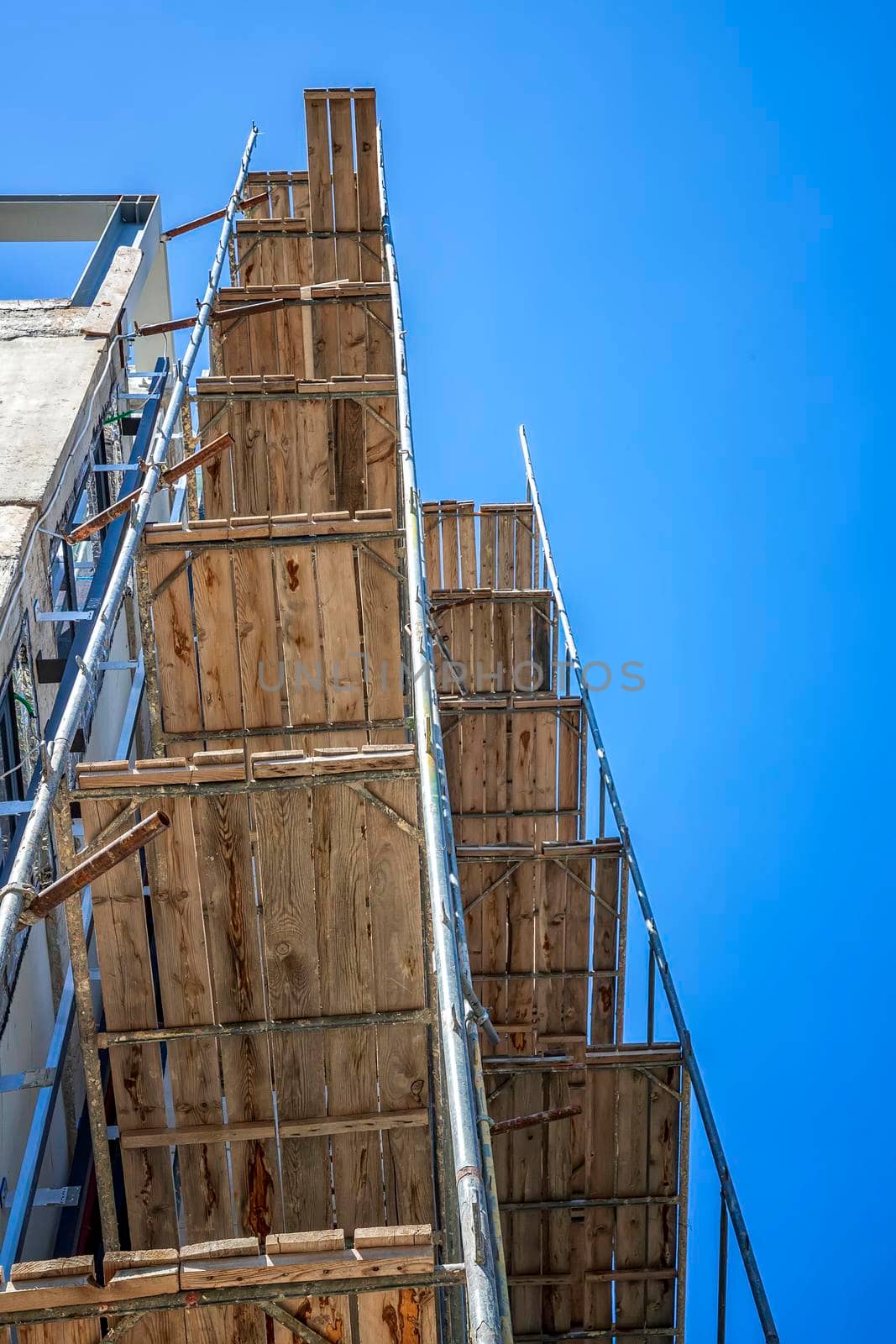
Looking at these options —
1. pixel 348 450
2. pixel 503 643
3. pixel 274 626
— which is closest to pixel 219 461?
pixel 348 450

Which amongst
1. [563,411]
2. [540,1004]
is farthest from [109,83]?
[540,1004]

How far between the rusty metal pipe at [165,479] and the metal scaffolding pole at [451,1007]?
1755 millimetres

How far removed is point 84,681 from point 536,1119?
3.77 m

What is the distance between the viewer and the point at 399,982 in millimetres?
6270

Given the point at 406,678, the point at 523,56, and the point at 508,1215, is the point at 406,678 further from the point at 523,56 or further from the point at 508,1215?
the point at 523,56

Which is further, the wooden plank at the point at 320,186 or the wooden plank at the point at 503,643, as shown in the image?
the wooden plank at the point at 503,643

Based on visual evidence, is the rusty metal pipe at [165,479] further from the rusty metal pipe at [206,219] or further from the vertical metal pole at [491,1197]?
the rusty metal pipe at [206,219]

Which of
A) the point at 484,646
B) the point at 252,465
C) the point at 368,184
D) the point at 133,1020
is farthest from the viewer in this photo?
the point at 484,646

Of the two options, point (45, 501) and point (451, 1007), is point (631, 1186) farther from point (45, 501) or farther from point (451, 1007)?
point (45, 501)

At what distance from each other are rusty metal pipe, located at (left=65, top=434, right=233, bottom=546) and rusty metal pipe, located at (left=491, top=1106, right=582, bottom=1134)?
3.97m

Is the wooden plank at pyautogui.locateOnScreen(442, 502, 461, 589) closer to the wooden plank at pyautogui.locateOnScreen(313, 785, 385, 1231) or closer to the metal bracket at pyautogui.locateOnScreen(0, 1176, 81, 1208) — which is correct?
the wooden plank at pyautogui.locateOnScreen(313, 785, 385, 1231)

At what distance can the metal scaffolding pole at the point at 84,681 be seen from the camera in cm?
504

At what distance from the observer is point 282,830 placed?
604 centimetres

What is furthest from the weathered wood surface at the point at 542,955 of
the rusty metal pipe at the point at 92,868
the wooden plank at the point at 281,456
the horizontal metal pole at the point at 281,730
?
the rusty metal pipe at the point at 92,868
